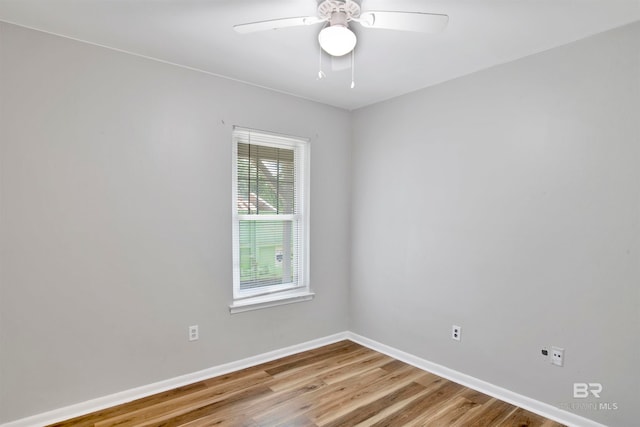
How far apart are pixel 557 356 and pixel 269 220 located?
250 cm

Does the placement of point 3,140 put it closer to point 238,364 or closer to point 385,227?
point 238,364

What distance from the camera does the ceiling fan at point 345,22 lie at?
1.63 m

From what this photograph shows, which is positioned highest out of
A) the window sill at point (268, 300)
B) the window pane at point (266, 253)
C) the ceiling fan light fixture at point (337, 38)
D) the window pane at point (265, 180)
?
the ceiling fan light fixture at point (337, 38)

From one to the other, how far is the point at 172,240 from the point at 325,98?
6.50 ft

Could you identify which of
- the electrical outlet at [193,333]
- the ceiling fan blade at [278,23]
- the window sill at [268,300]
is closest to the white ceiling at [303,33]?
the ceiling fan blade at [278,23]

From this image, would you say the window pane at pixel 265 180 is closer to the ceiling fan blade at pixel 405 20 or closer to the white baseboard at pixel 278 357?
the white baseboard at pixel 278 357

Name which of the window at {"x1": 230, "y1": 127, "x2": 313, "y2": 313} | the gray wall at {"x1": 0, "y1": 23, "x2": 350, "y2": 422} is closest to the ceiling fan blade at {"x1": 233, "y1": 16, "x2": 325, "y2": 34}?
the gray wall at {"x1": 0, "y1": 23, "x2": 350, "y2": 422}

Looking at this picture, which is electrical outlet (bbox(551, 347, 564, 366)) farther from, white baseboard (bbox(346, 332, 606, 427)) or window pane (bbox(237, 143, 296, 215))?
window pane (bbox(237, 143, 296, 215))

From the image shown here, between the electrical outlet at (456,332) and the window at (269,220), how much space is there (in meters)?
1.38

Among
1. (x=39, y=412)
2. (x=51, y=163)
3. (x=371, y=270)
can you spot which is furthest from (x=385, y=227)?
(x=39, y=412)

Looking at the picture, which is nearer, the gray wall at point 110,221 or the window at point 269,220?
the gray wall at point 110,221

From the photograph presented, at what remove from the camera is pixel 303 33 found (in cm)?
218

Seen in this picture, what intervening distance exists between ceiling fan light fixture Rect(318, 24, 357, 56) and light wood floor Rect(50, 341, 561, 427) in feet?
7.61

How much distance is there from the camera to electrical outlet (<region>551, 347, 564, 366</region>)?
2285mm
